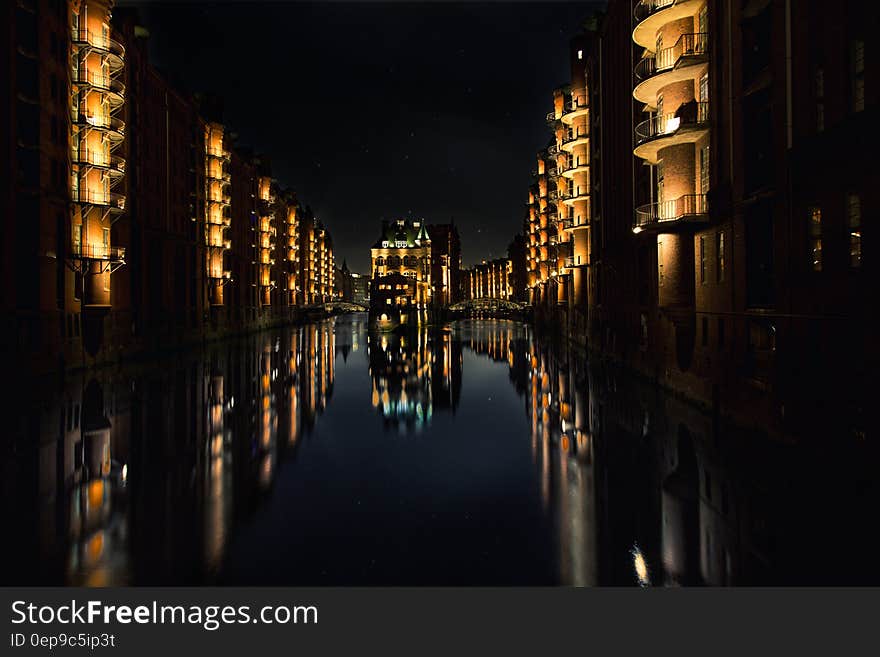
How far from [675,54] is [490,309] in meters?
137

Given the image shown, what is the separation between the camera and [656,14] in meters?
24.0

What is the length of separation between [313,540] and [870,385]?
36.5 ft

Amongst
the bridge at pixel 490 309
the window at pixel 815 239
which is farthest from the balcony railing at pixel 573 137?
the bridge at pixel 490 309

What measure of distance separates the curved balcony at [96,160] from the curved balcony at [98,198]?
1.36m

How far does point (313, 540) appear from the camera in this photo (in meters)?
11.0

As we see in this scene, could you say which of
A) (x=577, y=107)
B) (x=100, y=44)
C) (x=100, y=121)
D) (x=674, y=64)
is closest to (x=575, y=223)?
(x=577, y=107)

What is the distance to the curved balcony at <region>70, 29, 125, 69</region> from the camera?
37.1 metres

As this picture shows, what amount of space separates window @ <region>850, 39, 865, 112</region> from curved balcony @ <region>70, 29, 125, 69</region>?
3806cm

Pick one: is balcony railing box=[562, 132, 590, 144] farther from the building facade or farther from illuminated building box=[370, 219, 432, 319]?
illuminated building box=[370, 219, 432, 319]

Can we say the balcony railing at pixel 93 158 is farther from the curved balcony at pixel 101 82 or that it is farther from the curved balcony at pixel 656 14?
the curved balcony at pixel 656 14

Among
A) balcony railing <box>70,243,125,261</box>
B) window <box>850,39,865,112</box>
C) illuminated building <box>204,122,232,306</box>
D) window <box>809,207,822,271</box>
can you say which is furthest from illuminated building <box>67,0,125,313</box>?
window <box>850,39,865,112</box>

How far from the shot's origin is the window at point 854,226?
13.8 meters

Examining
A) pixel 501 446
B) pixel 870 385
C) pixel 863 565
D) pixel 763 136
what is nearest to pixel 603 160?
pixel 763 136
